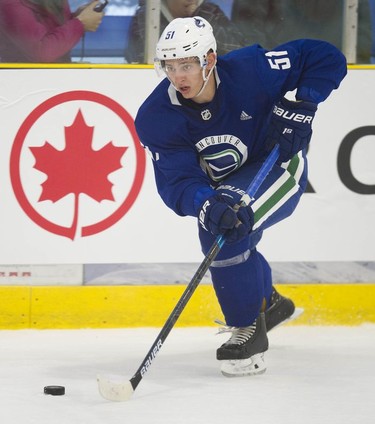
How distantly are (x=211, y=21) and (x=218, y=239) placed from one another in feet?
4.33

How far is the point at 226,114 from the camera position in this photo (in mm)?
2973

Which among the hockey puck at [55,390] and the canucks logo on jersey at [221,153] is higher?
the canucks logo on jersey at [221,153]

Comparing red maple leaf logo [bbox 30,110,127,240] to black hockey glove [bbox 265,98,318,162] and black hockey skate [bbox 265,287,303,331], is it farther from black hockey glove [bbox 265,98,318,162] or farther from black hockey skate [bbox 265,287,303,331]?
black hockey glove [bbox 265,98,318,162]

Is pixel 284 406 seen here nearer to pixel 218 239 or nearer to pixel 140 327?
pixel 218 239

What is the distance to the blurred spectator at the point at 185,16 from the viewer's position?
3891 mm

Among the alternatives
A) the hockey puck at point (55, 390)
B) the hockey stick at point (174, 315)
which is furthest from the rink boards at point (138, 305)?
the hockey puck at point (55, 390)

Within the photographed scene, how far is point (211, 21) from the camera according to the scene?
12.9 ft

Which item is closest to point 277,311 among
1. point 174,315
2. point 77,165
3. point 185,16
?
point 174,315

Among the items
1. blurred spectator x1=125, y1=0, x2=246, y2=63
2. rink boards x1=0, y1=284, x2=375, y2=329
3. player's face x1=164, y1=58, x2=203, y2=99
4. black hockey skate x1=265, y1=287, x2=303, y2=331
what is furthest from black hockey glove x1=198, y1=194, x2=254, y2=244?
blurred spectator x1=125, y1=0, x2=246, y2=63

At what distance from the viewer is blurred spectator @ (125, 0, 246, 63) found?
3.89m

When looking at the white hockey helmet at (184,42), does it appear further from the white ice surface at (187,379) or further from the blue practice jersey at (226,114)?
the white ice surface at (187,379)

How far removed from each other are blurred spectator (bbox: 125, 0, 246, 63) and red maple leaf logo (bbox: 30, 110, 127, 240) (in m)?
0.32

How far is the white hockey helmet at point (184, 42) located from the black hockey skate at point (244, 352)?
76 cm

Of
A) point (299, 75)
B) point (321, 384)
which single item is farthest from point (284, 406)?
point (299, 75)
